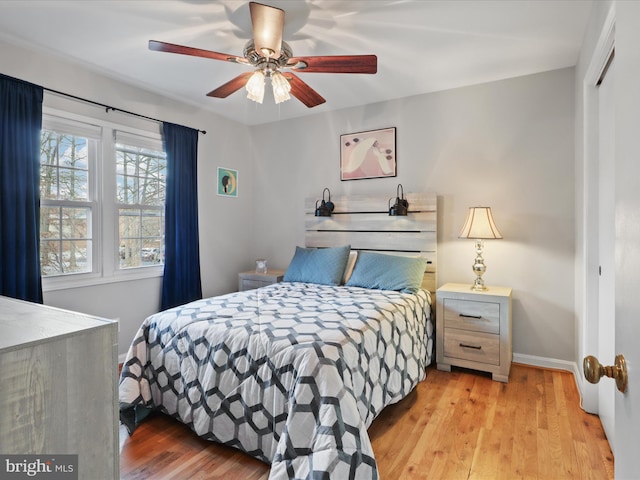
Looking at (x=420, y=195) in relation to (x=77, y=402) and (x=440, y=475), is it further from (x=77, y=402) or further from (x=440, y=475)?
(x=77, y=402)

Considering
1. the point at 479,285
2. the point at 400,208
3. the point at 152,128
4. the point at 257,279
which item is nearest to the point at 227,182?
the point at 152,128

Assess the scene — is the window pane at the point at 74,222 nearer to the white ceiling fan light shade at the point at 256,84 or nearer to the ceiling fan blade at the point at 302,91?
the white ceiling fan light shade at the point at 256,84

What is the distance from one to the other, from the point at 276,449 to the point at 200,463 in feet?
1.45

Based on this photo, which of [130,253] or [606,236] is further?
[130,253]

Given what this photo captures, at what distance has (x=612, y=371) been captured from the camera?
0.69 metres

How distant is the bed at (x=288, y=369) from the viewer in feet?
5.28

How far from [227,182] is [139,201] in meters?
1.09

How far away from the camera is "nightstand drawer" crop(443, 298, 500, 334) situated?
287cm

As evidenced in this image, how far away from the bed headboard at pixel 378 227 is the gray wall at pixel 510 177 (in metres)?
0.13

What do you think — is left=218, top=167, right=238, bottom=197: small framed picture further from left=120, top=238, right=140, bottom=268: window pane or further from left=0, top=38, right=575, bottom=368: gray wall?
left=120, top=238, right=140, bottom=268: window pane

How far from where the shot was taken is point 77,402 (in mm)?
845

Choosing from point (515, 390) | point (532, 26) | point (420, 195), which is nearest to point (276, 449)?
point (515, 390)

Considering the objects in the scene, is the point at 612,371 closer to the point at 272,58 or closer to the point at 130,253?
the point at 272,58

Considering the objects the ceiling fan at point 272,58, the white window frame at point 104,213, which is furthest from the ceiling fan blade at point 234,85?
the white window frame at point 104,213
